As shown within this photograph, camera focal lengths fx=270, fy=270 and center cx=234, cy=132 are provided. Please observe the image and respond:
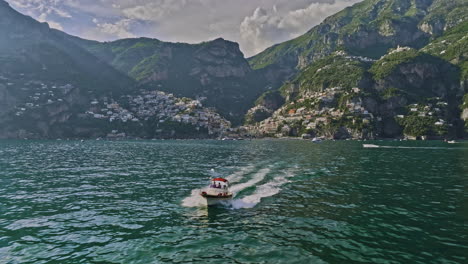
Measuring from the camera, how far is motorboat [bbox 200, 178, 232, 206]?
29947mm

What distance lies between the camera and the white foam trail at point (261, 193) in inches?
1262

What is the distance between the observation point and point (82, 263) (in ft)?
56.3

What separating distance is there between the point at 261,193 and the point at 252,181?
27.0 feet

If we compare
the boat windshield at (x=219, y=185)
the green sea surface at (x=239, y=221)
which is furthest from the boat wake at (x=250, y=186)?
the boat windshield at (x=219, y=185)

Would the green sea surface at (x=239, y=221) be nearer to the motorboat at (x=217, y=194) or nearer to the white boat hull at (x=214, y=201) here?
the white boat hull at (x=214, y=201)

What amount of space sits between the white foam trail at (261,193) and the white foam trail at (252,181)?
2296mm

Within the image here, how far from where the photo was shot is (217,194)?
99.6 feet

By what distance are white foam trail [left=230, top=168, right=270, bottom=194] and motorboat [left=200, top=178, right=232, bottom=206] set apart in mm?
5538

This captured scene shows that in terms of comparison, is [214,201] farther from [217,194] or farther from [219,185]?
[219,185]

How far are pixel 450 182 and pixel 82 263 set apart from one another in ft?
167

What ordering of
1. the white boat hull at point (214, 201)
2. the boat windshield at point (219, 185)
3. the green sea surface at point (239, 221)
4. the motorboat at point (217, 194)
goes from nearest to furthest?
the green sea surface at point (239, 221), the motorboat at point (217, 194), the white boat hull at point (214, 201), the boat windshield at point (219, 185)

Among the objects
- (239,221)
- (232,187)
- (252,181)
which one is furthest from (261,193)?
(239,221)

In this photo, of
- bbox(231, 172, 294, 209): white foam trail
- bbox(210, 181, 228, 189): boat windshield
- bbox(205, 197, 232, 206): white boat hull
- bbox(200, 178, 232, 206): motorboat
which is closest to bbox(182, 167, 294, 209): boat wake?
bbox(231, 172, 294, 209): white foam trail

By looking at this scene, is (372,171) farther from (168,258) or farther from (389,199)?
(168,258)
